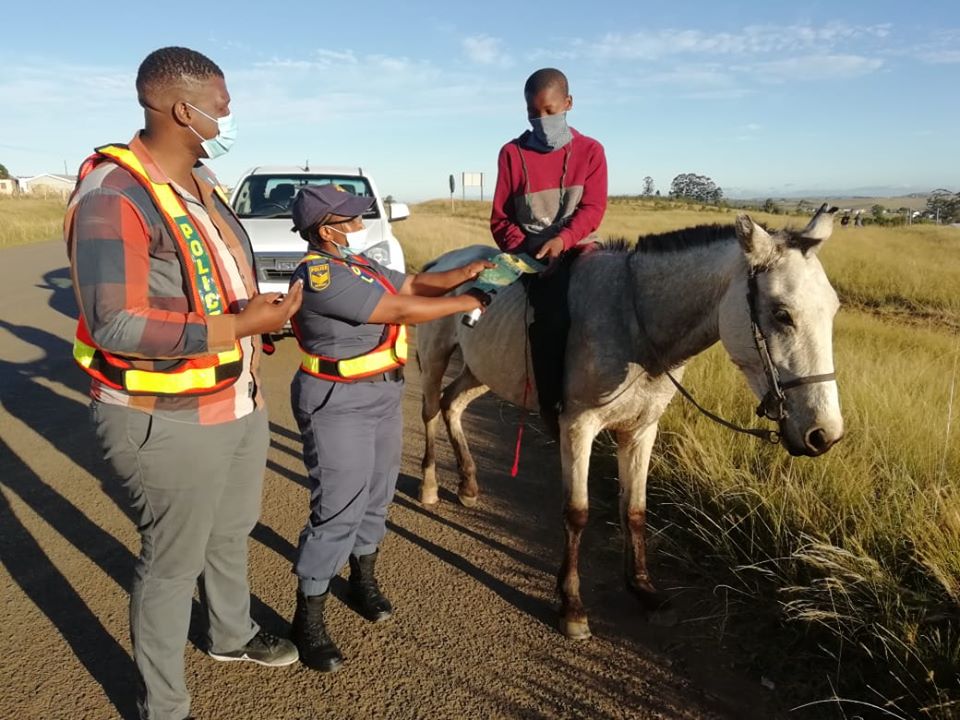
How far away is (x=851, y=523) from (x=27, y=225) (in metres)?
33.7

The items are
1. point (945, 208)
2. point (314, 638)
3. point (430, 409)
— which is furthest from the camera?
point (945, 208)

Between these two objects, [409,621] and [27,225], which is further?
[27,225]

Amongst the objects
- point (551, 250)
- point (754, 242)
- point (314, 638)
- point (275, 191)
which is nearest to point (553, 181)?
point (551, 250)

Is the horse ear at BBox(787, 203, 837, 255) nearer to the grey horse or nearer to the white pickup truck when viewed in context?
the grey horse

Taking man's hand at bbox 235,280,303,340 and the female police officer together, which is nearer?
man's hand at bbox 235,280,303,340

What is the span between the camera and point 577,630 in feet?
9.96

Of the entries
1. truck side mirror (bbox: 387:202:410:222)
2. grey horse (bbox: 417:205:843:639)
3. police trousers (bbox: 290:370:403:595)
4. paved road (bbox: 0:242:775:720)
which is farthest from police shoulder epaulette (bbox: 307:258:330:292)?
truck side mirror (bbox: 387:202:410:222)

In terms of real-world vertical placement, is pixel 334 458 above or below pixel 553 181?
below

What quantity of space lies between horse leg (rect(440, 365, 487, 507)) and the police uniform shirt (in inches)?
74.4

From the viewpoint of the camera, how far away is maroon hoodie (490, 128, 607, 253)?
3680 mm

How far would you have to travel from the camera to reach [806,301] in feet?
7.45

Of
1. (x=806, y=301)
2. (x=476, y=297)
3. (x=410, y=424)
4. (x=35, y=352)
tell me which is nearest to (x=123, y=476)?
(x=476, y=297)

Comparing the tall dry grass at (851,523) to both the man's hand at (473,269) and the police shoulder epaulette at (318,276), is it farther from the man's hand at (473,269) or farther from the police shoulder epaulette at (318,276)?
the police shoulder epaulette at (318,276)

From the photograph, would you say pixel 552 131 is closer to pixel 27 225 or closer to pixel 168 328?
pixel 168 328
